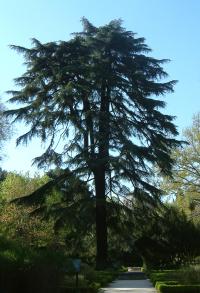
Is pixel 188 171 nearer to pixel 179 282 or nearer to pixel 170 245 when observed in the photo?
pixel 170 245

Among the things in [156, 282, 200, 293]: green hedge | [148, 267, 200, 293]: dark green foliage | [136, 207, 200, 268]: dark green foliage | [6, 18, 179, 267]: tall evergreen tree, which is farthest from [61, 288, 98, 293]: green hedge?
[136, 207, 200, 268]: dark green foliage

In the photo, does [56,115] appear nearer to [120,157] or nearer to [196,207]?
[120,157]

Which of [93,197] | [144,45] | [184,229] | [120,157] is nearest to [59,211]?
[93,197]

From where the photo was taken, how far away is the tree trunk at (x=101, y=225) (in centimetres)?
3509

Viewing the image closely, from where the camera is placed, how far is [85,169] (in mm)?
34531

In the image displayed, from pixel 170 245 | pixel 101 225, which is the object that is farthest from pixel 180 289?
pixel 170 245

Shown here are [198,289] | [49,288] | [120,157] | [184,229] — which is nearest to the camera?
[49,288]

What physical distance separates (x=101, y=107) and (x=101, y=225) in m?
8.46

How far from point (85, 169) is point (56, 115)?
4.40m

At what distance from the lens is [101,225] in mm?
35250

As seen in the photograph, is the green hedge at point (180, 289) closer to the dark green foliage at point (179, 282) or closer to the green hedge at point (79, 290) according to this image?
the dark green foliage at point (179, 282)

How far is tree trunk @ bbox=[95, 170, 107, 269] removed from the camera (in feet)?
115

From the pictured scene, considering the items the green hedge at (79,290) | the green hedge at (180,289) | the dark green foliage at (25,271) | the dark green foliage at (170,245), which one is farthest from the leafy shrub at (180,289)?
the dark green foliage at (170,245)

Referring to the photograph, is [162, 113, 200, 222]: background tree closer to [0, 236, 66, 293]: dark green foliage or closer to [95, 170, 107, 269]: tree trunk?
[95, 170, 107, 269]: tree trunk
